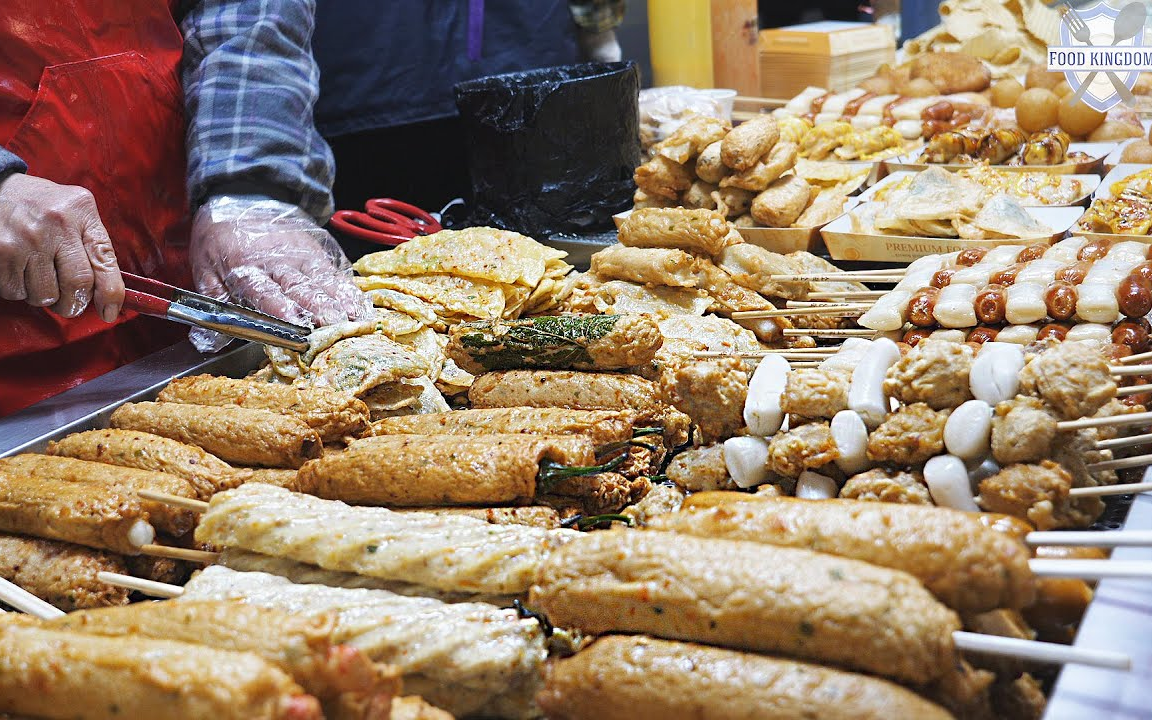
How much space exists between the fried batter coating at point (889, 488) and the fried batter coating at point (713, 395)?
383 millimetres

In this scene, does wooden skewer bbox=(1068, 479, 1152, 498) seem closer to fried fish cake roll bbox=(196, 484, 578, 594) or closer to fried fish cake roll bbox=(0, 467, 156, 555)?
fried fish cake roll bbox=(196, 484, 578, 594)

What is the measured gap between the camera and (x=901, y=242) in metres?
4.00

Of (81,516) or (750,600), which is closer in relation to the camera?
(750,600)

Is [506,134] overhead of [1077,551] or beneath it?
overhead

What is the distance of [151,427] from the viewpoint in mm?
2779

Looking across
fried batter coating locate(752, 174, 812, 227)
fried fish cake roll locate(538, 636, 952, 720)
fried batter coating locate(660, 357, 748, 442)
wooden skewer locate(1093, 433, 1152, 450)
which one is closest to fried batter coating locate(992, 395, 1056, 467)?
wooden skewer locate(1093, 433, 1152, 450)

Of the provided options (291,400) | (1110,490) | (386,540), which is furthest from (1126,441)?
(291,400)

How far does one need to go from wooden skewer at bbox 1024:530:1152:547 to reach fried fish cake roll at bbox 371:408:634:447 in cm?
108

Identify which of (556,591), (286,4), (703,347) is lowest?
(703,347)

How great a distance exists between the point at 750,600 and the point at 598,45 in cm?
660

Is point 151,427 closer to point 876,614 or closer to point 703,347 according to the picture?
point 703,347

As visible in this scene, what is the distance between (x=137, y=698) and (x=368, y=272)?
2.62 meters

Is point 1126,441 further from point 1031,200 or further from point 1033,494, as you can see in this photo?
point 1031,200

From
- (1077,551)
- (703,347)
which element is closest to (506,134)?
(703,347)
